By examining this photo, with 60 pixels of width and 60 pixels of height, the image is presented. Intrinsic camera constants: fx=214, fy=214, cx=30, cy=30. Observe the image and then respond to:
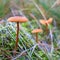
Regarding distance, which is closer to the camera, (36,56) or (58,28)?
(36,56)

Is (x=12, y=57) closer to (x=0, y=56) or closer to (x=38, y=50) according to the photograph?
(x=0, y=56)

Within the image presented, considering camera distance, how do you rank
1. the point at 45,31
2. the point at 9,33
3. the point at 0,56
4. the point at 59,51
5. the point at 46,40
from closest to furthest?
the point at 0,56, the point at 9,33, the point at 59,51, the point at 46,40, the point at 45,31

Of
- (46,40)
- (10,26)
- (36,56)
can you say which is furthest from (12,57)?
(46,40)

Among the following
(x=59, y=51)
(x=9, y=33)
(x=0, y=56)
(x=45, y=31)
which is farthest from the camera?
(x=45, y=31)

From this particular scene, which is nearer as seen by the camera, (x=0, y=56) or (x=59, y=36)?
(x=0, y=56)

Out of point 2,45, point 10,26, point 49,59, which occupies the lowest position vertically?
point 49,59

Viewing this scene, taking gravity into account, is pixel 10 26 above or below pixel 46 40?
above

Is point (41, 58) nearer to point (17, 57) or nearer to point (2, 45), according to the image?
point (17, 57)

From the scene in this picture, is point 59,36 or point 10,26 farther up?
point 10,26

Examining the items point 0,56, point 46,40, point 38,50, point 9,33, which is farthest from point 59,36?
point 0,56
